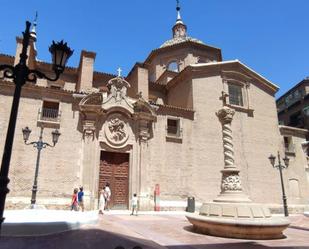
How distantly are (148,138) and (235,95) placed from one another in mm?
8642

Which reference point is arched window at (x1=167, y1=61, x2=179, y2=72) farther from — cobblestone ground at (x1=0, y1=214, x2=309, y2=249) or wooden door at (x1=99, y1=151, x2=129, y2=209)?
cobblestone ground at (x1=0, y1=214, x2=309, y2=249)

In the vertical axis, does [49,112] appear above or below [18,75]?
above

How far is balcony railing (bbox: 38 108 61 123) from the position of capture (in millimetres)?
15422

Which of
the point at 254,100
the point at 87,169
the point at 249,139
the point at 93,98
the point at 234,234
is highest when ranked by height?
the point at 254,100

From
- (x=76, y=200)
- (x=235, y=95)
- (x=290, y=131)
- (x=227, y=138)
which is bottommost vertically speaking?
(x=76, y=200)

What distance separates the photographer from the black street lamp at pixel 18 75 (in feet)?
11.2

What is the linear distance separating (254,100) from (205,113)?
17.2 ft

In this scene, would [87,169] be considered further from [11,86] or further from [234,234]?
[234,234]

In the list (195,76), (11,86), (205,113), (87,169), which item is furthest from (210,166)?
(11,86)

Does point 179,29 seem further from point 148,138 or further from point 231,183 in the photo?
point 231,183

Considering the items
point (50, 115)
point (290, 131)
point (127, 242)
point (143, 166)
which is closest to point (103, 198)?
point (143, 166)

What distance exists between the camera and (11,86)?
15.1 m

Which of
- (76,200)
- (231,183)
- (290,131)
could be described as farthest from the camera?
(290,131)

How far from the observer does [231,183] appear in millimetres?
8531
